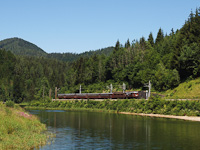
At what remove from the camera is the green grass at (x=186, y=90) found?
82.9 metres

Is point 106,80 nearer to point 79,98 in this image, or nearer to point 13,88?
point 79,98

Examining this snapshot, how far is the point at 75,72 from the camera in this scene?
171 m

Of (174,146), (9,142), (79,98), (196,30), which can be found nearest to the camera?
(9,142)

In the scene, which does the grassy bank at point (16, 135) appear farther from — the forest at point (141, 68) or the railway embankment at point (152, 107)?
the forest at point (141, 68)

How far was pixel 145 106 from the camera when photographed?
256 feet

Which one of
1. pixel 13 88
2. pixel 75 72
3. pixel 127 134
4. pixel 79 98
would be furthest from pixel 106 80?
pixel 127 134

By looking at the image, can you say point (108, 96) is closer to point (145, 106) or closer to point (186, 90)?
point (145, 106)

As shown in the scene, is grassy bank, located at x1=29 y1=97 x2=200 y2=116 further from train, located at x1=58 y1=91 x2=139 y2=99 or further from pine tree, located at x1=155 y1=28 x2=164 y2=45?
pine tree, located at x1=155 y1=28 x2=164 y2=45

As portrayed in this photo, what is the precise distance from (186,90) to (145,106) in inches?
708

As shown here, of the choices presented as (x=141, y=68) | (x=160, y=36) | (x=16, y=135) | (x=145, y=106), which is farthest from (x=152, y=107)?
(x=160, y=36)

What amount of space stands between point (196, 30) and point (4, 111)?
276 feet

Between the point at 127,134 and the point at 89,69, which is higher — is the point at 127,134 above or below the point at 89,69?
below

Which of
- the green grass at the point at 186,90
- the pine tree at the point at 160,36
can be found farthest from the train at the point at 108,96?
the pine tree at the point at 160,36

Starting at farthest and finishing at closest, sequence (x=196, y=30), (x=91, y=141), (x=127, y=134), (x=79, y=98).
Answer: (x=79, y=98) < (x=196, y=30) < (x=127, y=134) < (x=91, y=141)
